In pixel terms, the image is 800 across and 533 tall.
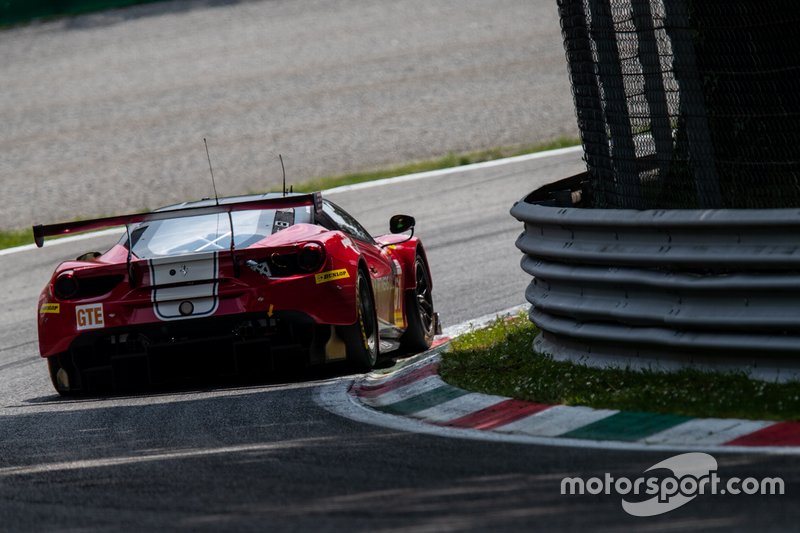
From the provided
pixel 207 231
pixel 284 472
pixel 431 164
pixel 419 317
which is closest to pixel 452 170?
pixel 431 164

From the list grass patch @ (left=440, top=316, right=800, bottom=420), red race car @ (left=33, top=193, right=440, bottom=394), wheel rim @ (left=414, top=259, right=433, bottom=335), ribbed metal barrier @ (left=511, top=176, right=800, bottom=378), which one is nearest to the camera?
grass patch @ (left=440, top=316, right=800, bottom=420)

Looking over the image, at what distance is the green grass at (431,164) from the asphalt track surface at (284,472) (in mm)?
9469

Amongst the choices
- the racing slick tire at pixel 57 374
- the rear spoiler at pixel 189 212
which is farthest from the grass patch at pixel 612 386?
the racing slick tire at pixel 57 374

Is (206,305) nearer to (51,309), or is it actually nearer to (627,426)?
(51,309)

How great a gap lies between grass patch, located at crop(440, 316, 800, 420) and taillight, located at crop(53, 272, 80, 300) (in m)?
2.20

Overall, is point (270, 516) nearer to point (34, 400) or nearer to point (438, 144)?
point (34, 400)

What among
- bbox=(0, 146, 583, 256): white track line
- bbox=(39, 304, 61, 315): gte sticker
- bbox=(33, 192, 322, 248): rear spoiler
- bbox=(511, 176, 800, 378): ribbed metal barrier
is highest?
bbox=(33, 192, 322, 248): rear spoiler

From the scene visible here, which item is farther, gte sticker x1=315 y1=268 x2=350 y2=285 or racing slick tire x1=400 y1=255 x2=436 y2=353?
racing slick tire x1=400 y1=255 x2=436 y2=353

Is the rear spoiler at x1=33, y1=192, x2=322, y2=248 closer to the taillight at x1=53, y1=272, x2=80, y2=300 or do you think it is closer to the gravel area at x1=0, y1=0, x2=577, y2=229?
the taillight at x1=53, y1=272, x2=80, y2=300

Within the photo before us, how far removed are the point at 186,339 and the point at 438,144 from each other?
12.7m

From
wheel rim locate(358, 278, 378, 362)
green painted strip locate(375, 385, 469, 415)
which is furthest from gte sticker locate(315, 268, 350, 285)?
green painted strip locate(375, 385, 469, 415)

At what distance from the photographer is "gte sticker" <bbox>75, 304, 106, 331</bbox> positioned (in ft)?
27.3

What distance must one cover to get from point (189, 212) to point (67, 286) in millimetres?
827

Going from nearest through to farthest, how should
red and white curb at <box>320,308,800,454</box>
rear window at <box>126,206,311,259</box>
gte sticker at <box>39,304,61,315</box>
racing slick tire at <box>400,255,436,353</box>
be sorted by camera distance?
red and white curb at <box>320,308,800,454</box>
gte sticker at <box>39,304,61,315</box>
rear window at <box>126,206,311,259</box>
racing slick tire at <box>400,255,436,353</box>
